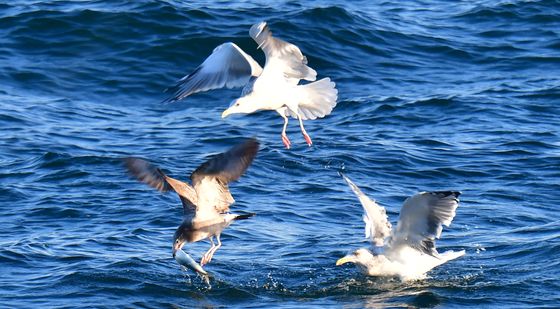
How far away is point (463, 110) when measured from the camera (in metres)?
15.9

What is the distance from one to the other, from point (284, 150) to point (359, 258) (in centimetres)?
421

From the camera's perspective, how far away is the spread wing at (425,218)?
996 centimetres

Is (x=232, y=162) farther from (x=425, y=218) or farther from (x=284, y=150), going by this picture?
(x=284, y=150)

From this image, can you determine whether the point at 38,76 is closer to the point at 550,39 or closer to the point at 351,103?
the point at 351,103

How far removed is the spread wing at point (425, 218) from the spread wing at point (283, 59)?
1.86 meters

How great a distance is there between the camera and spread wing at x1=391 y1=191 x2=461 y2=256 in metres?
9.96

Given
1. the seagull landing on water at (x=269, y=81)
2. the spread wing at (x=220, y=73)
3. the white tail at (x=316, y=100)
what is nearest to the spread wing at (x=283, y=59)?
the seagull landing on water at (x=269, y=81)

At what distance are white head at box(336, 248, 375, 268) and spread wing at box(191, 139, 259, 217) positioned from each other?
1139 mm

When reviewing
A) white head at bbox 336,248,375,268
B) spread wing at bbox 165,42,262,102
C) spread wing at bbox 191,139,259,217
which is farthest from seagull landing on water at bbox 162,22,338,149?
white head at bbox 336,248,375,268

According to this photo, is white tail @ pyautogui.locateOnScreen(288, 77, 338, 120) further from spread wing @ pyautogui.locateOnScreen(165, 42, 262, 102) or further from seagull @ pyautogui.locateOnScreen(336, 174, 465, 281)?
seagull @ pyautogui.locateOnScreen(336, 174, 465, 281)

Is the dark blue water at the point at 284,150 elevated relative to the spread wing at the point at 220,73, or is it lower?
lower

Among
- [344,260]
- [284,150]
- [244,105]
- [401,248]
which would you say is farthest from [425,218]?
[284,150]

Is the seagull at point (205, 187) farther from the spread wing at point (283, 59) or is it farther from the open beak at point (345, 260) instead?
the spread wing at point (283, 59)

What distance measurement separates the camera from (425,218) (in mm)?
10320
